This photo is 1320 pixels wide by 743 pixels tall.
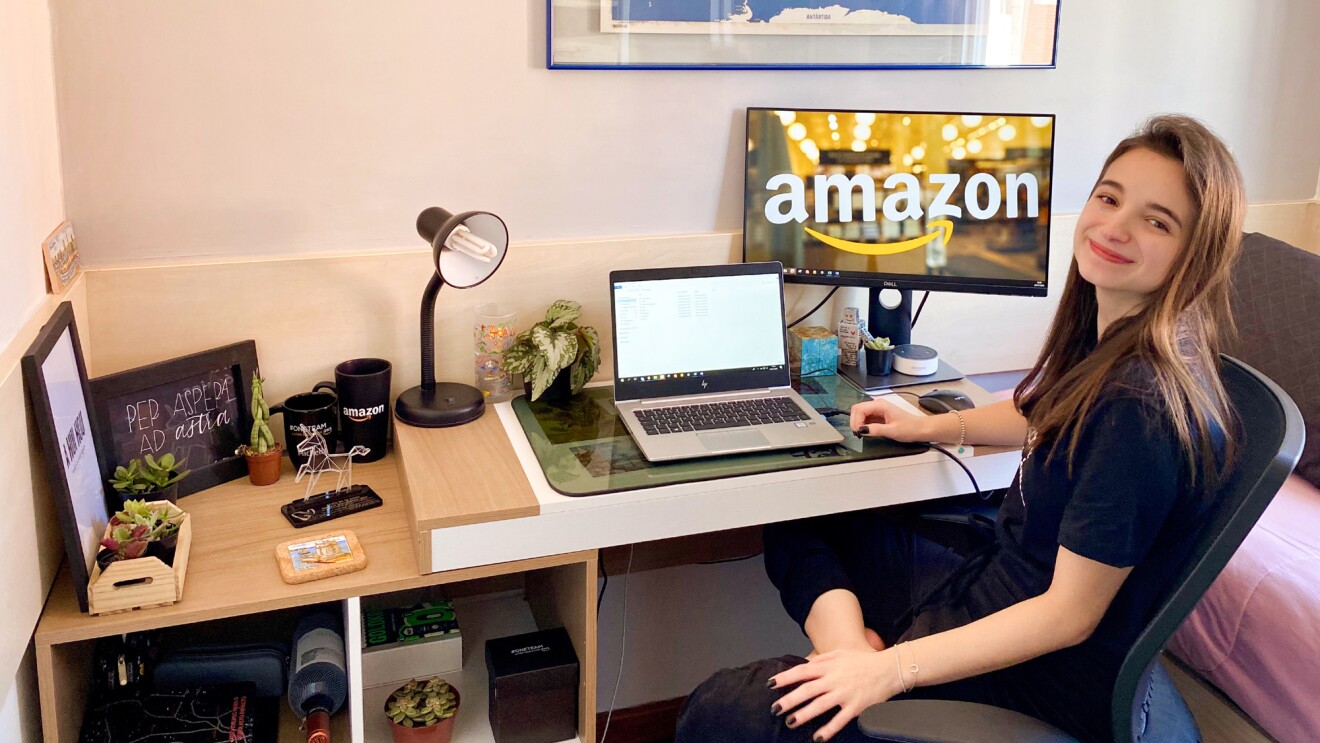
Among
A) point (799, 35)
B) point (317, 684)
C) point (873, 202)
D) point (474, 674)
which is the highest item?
point (799, 35)

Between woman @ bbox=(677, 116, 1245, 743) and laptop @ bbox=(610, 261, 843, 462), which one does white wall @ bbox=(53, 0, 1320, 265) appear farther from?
woman @ bbox=(677, 116, 1245, 743)

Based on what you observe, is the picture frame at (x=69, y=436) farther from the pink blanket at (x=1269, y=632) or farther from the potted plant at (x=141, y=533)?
the pink blanket at (x=1269, y=632)

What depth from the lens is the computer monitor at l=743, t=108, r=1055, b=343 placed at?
2000mm

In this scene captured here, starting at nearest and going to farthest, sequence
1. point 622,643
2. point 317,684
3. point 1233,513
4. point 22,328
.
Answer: point 1233,513
point 22,328
point 317,684
point 622,643

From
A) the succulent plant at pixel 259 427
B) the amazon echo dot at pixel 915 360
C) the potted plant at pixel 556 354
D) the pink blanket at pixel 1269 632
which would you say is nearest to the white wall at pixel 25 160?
the succulent plant at pixel 259 427

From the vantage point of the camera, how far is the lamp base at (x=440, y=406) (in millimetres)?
1789

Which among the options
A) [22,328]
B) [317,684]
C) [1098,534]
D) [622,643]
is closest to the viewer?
[1098,534]

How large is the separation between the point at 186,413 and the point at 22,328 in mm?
364

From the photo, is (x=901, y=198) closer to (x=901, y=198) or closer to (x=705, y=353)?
(x=901, y=198)

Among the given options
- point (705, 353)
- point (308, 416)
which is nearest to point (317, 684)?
point (308, 416)

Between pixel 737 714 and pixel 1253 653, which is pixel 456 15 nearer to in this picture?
pixel 737 714

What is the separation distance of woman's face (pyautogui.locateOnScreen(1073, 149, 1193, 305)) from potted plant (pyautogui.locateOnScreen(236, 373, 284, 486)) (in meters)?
1.22

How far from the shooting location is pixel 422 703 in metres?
1.69

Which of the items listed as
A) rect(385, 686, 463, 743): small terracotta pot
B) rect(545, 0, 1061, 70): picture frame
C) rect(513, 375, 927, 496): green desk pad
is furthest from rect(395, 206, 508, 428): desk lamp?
rect(385, 686, 463, 743): small terracotta pot
